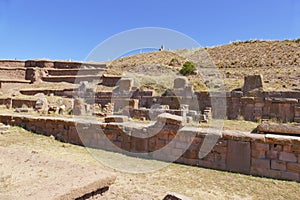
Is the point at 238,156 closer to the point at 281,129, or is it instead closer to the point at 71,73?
the point at 281,129

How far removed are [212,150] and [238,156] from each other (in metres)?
0.58

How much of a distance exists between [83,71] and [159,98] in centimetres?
1698

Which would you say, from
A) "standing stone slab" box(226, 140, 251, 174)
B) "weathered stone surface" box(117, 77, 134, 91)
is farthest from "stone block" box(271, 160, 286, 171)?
"weathered stone surface" box(117, 77, 134, 91)

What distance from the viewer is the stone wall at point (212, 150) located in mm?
4859

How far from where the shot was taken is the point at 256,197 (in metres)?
3.97

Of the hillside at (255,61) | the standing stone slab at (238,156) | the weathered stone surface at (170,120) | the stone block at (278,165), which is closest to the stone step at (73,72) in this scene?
the hillside at (255,61)

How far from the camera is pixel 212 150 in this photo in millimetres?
5504

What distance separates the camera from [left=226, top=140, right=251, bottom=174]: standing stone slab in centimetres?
511

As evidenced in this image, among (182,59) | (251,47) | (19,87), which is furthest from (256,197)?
(251,47)

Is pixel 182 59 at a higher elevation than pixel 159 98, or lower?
higher

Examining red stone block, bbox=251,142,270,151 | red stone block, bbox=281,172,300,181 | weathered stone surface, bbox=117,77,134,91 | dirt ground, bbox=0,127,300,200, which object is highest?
weathered stone surface, bbox=117,77,134,91

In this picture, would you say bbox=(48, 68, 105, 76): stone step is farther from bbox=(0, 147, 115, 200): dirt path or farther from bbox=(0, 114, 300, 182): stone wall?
bbox=(0, 147, 115, 200): dirt path

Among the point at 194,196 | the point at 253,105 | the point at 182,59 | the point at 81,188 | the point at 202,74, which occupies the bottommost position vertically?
the point at 194,196

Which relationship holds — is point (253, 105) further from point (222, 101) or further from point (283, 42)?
point (283, 42)
